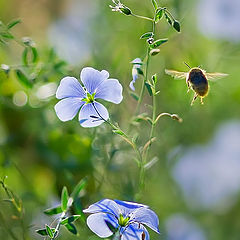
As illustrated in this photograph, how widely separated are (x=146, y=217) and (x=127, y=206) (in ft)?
0.07

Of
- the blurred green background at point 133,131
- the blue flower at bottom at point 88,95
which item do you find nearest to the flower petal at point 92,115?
the blue flower at bottom at point 88,95

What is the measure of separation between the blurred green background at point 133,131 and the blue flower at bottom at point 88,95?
0.12m

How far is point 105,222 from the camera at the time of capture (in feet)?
1.65

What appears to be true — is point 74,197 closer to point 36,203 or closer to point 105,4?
point 36,203

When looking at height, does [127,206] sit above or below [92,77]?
below

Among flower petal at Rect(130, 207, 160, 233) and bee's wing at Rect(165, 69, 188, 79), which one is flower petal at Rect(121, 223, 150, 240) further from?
bee's wing at Rect(165, 69, 188, 79)

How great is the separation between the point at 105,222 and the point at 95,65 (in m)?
0.27

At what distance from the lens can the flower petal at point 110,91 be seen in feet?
1.63

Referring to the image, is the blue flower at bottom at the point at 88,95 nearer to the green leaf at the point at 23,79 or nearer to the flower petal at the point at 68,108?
the flower petal at the point at 68,108

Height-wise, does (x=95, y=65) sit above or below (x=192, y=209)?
above

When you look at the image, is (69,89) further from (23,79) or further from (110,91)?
(23,79)

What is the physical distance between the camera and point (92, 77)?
504 mm

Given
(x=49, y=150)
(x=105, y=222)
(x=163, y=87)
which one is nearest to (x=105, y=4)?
(x=163, y=87)

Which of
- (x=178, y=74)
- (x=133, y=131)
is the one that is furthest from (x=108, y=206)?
(x=133, y=131)
